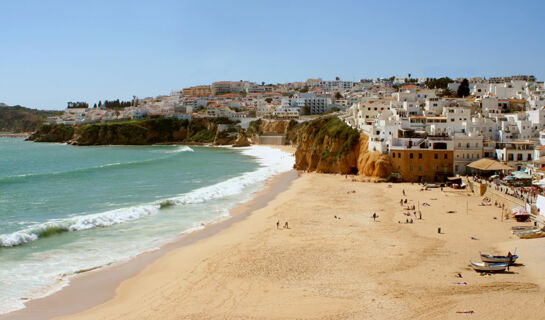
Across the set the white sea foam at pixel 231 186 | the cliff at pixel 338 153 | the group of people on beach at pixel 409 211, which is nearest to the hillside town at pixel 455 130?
the cliff at pixel 338 153

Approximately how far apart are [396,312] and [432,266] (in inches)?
176

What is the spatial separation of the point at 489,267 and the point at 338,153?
26.4 m

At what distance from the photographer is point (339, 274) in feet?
50.7

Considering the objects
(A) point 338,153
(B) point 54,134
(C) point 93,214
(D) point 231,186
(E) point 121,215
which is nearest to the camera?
(E) point 121,215

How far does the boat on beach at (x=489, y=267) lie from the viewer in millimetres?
15008

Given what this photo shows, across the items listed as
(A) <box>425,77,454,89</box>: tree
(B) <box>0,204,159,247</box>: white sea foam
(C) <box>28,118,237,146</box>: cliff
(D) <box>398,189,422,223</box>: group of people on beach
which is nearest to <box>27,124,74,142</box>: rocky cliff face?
(C) <box>28,118,237,146</box>: cliff

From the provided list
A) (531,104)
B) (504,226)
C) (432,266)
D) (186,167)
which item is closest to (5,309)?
(432,266)

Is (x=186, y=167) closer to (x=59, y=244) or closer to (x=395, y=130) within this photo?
(x=395, y=130)

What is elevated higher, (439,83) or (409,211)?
(439,83)

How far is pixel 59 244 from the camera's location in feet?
65.5

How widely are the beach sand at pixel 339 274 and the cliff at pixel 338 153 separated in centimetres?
1107

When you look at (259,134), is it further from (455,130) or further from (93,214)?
(93,214)

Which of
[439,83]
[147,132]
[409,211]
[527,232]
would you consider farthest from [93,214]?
[147,132]

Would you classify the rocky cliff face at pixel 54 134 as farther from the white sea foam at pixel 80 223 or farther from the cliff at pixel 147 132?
the white sea foam at pixel 80 223
